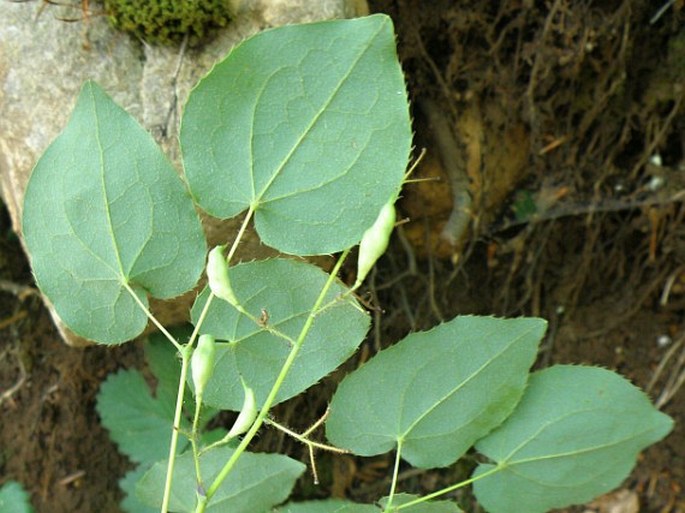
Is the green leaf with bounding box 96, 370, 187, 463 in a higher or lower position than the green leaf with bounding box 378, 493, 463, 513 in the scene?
lower

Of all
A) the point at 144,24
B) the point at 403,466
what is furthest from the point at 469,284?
the point at 144,24

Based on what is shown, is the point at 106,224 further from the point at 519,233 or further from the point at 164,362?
the point at 519,233

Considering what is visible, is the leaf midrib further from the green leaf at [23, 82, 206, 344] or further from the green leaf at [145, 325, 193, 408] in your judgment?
the green leaf at [145, 325, 193, 408]

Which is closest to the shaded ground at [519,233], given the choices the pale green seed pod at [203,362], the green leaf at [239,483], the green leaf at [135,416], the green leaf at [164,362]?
the green leaf at [135,416]

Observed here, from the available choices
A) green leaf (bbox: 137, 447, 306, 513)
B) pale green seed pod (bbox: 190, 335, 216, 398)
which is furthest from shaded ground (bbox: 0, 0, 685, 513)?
pale green seed pod (bbox: 190, 335, 216, 398)

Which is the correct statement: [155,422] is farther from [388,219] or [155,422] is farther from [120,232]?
[388,219]

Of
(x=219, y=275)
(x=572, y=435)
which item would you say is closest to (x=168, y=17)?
(x=219, y=275)

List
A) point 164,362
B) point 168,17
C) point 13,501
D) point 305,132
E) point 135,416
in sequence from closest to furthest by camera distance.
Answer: point 305,132 → point 168,17 → point 13,501 → point 164,362 → point 135,416
